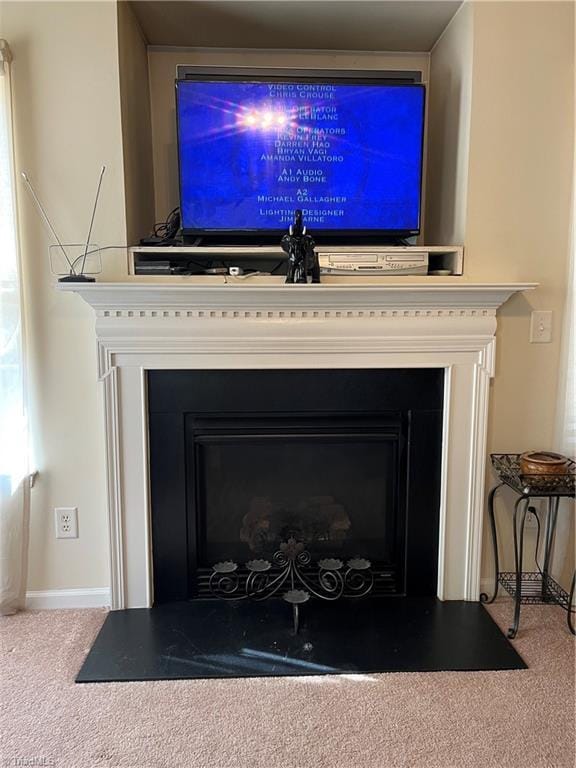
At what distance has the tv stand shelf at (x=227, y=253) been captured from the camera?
1.90 metres

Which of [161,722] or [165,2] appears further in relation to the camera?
[165,2]

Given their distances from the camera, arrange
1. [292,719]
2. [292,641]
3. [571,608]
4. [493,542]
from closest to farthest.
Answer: [292,719], [292,641], [571,608], [493,542]

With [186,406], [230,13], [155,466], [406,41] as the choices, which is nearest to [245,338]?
[186,406]

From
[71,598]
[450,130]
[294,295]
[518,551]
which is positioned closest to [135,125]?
[294,295]

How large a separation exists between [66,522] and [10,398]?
49 cm

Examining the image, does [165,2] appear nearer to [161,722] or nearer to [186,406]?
[186,406]

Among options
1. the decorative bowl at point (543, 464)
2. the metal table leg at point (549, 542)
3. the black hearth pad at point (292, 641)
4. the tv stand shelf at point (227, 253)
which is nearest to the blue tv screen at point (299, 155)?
the tv stand shelf at point (227, 253)

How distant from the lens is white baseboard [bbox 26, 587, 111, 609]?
6.78 ft

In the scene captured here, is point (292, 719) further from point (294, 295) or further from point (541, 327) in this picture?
point (541, 327)

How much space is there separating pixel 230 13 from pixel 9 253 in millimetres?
1114

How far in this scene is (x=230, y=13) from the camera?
1943mm

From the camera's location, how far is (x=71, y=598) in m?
2.07

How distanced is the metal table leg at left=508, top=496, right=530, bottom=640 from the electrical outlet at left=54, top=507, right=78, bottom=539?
1.55 m

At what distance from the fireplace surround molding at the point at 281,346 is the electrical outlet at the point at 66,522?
165 mm
